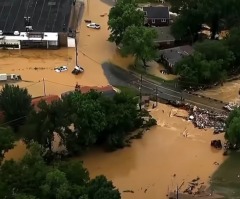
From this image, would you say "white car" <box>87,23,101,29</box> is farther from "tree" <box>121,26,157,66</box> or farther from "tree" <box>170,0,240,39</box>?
"tree" <box>121,26,157,66</box>

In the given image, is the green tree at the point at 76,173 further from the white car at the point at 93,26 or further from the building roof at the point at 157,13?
the building roof at the point at 157,13

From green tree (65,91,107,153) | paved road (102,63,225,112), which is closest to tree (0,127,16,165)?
green tree (65,91,107,153)

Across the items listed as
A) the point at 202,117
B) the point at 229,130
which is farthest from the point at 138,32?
the point at 229,130

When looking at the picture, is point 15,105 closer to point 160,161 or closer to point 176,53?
point 160,161

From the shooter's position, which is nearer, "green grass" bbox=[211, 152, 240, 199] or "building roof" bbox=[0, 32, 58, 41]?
"green grass" bbox=[211, 152, 240, 199]

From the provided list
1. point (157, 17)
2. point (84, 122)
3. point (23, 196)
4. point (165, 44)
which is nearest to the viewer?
point (23, 196)

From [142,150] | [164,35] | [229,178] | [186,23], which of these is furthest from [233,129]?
[164,35]

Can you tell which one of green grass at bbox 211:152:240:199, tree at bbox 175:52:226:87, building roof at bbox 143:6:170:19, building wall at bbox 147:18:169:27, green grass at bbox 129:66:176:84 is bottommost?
green grass at bbox 211:152:240:199
